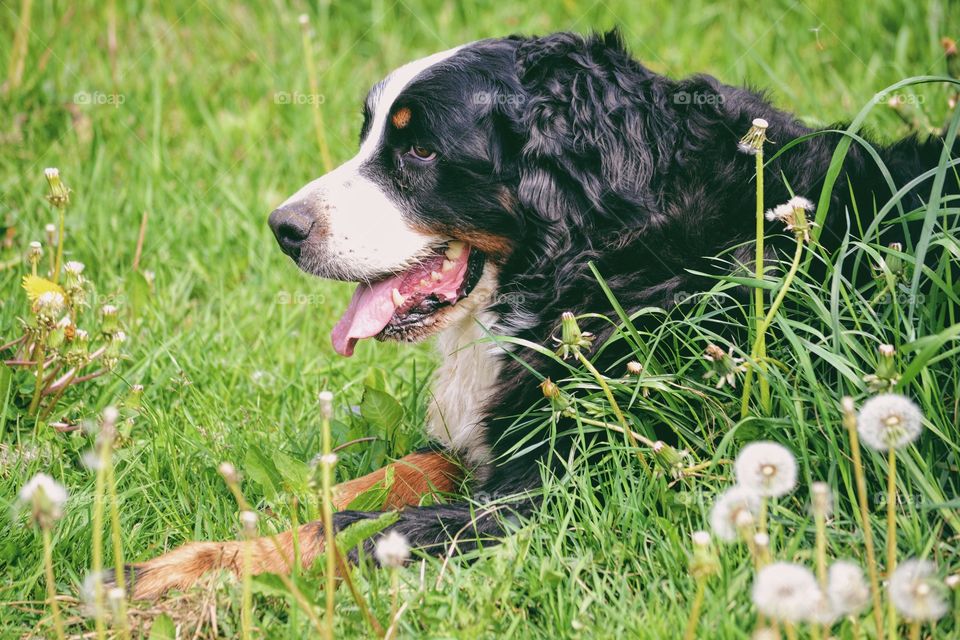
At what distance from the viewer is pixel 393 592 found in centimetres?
185

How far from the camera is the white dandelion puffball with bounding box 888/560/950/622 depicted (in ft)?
4.92

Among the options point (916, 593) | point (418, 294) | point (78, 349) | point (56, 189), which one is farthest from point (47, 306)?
point (916, 593)

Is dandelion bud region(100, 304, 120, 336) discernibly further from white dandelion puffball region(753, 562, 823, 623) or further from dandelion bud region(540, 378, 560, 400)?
white dandelion puffball region(753, 562, 823, 623)

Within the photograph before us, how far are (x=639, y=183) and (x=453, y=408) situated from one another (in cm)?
84

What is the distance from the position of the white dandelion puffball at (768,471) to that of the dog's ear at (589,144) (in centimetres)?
107

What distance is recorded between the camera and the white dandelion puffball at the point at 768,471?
163 centimetres

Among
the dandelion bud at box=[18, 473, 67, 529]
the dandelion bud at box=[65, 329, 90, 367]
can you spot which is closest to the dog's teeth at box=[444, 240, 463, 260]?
the dandelion bud at box=[65, 329, 90, 367]

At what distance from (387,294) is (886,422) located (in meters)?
1.52

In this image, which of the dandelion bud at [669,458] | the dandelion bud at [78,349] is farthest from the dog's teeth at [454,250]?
the dandelion bud at [78,349]

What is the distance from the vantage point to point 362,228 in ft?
9.04

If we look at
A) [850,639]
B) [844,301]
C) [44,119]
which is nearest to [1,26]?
[44,119]

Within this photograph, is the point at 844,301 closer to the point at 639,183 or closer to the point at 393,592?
the point at 639,183

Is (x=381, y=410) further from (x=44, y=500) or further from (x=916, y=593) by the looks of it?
(x=916, y=593)

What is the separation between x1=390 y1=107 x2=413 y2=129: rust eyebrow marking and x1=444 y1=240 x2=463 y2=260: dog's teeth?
0.36 m
